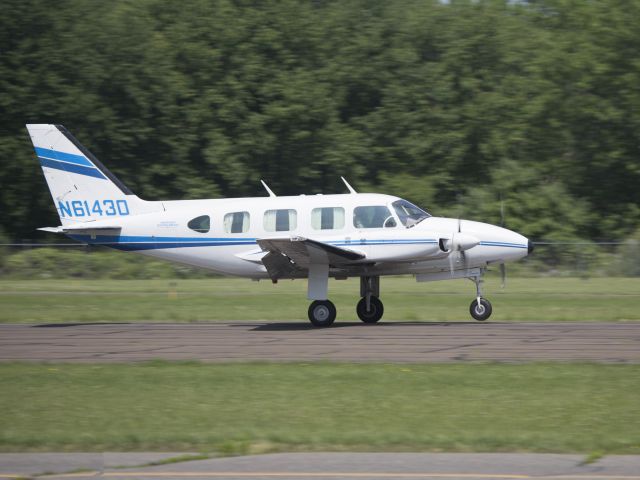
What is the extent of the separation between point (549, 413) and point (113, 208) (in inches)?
557

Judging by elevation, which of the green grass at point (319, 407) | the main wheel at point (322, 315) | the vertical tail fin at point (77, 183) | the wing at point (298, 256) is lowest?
the green grass at point (319, 407)

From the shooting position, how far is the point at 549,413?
11.0 metres

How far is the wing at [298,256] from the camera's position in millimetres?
19672

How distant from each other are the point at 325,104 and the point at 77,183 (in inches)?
1061

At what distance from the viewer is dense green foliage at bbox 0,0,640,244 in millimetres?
46094

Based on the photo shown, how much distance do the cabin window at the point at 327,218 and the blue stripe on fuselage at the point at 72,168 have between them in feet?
17.6

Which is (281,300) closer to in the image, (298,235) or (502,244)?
(298,235)

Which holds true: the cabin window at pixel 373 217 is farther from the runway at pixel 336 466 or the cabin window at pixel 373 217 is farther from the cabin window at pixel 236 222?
the runway at pixel 336 466

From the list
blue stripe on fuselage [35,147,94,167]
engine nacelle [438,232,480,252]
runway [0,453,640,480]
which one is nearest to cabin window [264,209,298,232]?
engine nacelle [438,232,480,252]

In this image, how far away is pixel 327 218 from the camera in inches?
832

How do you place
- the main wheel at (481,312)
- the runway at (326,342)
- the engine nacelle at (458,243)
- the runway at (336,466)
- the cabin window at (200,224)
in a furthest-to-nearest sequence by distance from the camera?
the cabin window at (200,224) → the main wheel at (481,312) → the engine nacelle at (458,243) → the runway at (326,342) → the runway at (336,466)

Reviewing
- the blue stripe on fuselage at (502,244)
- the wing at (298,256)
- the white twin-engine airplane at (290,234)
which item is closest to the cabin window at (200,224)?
the white twin-engine airplane at (290,234)

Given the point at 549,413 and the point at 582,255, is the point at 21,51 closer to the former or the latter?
the point at 582,255

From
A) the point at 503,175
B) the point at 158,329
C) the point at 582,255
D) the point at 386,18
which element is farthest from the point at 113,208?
the point at 386,18
